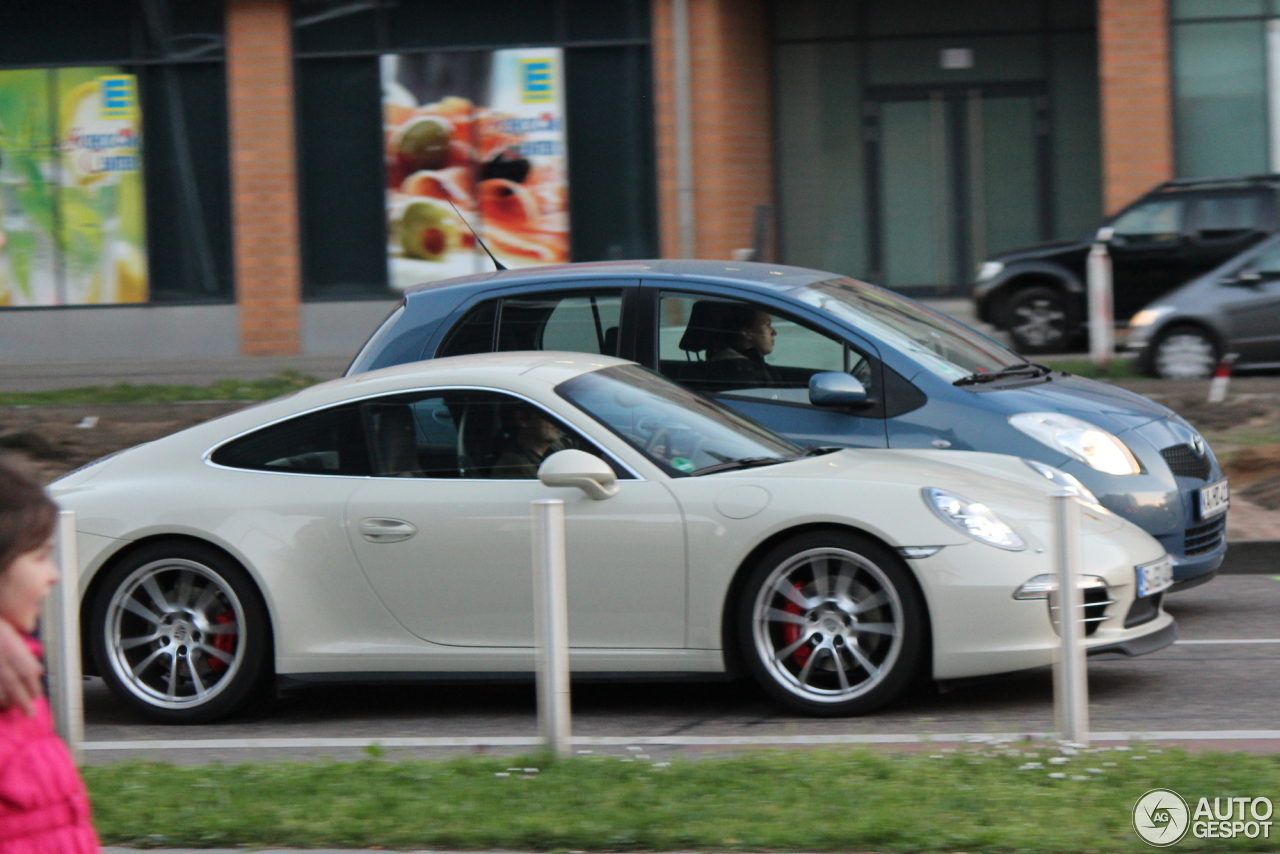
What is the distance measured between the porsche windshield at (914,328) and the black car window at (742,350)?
16cm

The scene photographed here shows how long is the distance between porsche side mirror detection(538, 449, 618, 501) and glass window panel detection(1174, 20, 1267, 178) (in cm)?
1567

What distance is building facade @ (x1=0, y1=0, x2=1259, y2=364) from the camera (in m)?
20.2

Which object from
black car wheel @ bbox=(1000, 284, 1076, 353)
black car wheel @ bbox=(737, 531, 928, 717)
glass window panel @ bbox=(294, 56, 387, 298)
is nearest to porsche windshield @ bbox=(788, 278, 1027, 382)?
black car wheel @ bbox=(737, 531, 928, 717)

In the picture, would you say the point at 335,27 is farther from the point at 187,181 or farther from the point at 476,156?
the point at 187,181

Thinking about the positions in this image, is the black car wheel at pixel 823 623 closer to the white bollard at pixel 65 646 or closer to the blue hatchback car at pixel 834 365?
the blue hatchback car at pixel 834 365

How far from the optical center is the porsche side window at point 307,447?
644 centimetres

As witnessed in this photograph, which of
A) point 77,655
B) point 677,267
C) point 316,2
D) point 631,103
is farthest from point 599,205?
point 77,655

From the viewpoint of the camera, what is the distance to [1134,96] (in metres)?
19.6

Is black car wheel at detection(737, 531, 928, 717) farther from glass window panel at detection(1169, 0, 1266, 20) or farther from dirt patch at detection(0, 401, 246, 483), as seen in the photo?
glass window panel at detection(1169, 0, 1266, 20)

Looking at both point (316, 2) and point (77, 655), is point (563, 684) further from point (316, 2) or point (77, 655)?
point (316, 2)

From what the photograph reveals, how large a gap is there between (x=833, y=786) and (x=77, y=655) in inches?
88.6

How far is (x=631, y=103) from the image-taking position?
67.0 ft

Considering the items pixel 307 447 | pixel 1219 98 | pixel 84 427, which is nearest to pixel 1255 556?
pixel 307 447

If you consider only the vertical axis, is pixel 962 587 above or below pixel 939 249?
below
